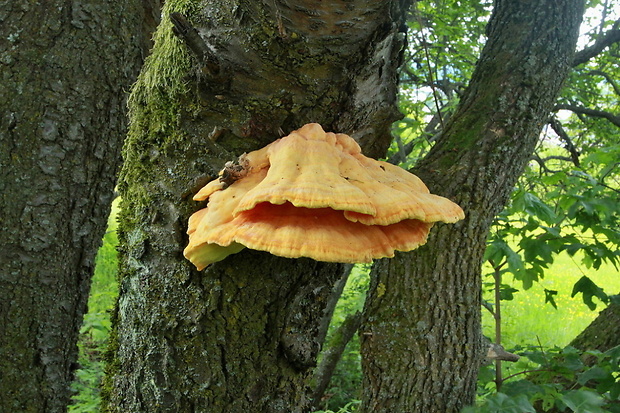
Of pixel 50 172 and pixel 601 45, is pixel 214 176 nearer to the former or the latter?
pixel 50 172

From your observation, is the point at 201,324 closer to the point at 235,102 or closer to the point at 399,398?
the point at 235,102

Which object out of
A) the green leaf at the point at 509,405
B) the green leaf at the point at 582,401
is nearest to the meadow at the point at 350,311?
the green leaf at the point at 582,401

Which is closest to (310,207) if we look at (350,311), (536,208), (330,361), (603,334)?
(536,208)

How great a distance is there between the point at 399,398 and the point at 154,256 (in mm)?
2647

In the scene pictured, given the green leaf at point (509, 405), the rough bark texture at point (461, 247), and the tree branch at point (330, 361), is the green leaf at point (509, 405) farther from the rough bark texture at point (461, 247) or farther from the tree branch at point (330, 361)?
the tree branch at point (330, 361)

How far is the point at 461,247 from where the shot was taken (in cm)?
348

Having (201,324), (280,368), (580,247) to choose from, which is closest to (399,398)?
(580,247)

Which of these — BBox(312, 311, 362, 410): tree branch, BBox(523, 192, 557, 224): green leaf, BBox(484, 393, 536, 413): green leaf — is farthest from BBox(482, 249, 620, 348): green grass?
BBox(484, 393, 536, 413): green leaf

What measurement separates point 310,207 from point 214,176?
17.9 inches

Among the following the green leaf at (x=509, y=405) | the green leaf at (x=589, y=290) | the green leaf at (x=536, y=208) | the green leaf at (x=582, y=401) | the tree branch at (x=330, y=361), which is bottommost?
the tree branch at (x=330, y=361)

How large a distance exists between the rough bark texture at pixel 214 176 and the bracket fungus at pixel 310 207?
0.12 m

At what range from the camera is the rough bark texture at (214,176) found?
1.41 m

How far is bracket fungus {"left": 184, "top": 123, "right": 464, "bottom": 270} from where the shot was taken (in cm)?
115

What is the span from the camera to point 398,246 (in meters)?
1.33
